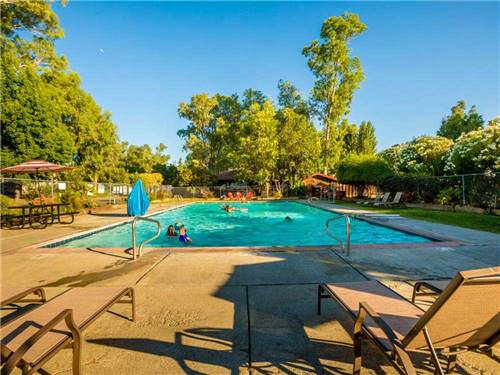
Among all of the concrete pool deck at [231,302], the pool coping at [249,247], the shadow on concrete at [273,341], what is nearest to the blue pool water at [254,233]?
the pool coping at [249,247]

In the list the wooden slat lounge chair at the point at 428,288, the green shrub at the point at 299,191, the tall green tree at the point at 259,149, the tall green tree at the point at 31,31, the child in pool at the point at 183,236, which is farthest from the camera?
the tall green tree at the point at 259,149

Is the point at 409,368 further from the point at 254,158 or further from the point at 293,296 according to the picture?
the point at 254,158

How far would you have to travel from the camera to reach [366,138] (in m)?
49.4

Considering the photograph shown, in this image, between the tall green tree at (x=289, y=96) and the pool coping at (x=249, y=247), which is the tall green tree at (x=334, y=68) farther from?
the pool coping at (x=249, y=247)

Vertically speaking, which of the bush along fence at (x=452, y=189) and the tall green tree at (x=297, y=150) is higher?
the tall green tree at (x=297, y=150)

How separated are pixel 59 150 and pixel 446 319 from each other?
97.1 ft

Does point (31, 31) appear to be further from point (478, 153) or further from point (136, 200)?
point (478, 153)

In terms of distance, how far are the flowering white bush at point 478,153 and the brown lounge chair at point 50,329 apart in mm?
18456

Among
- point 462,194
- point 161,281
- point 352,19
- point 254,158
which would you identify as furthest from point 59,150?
point 352,19

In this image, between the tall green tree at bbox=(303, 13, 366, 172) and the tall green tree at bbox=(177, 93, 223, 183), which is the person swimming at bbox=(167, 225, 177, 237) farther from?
the tall green tree at bbox=(177, 93, 223, 183)

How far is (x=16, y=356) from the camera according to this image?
1.57m

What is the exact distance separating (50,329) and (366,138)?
177 ft

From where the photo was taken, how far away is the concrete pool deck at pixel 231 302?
7.67 ft

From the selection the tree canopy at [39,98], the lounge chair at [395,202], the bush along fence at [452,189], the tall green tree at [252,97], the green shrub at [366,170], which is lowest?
the lounge chair at [395,202]
